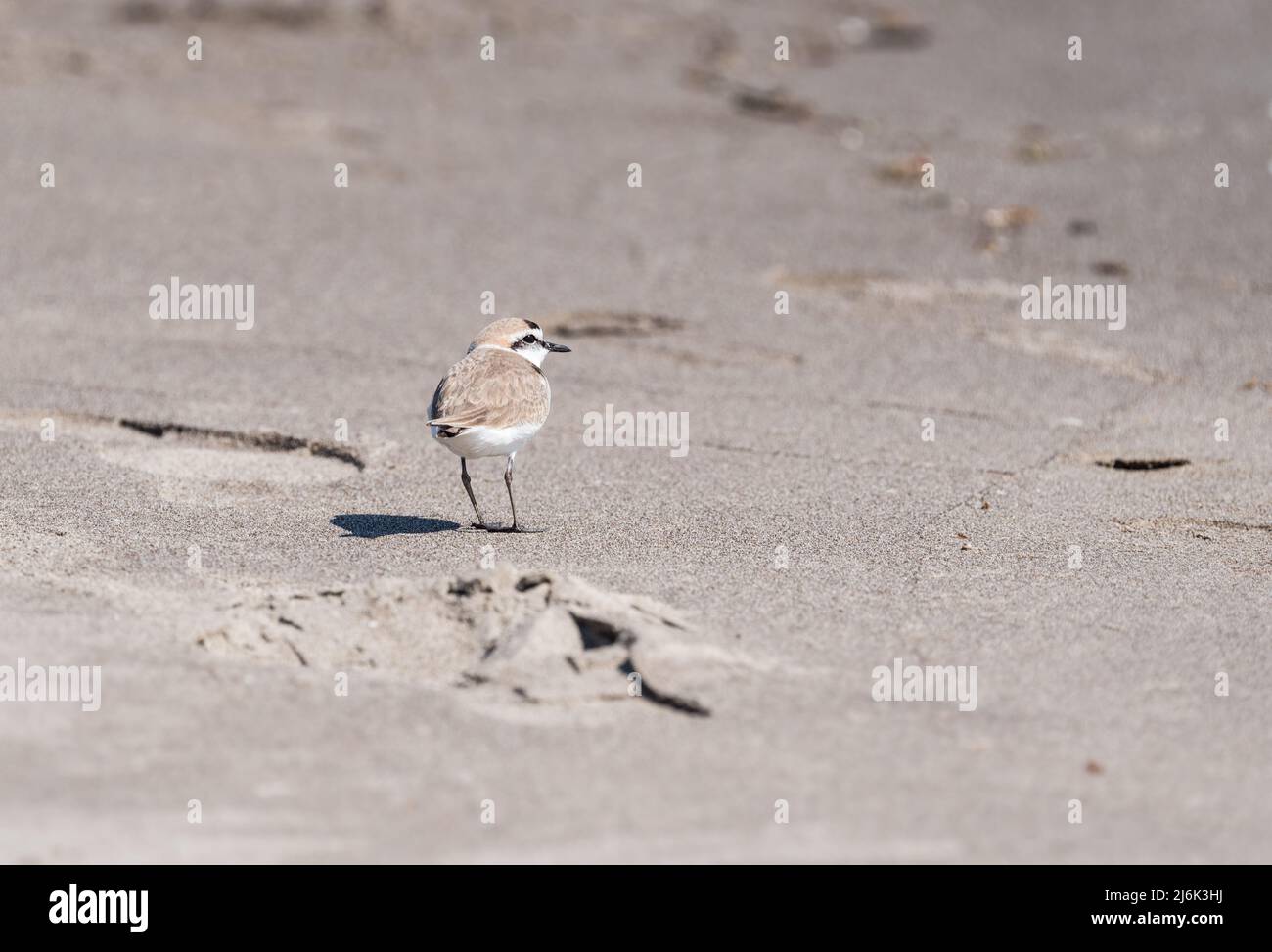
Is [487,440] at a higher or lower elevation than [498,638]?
higher

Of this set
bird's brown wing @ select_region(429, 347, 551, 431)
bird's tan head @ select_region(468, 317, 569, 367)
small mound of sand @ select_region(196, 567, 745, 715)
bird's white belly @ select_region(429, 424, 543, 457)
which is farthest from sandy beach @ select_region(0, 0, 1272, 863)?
bird's tan head @ select_region(468, 317, 569, 367)

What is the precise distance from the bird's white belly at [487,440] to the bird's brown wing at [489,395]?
0.9 inches

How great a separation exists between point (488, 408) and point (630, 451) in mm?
1360

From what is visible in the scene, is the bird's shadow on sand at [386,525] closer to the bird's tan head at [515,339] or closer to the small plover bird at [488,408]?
the small plover bird at [488,408]

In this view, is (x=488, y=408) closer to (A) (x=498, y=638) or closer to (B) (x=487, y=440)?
(B) (x=487, y=440)

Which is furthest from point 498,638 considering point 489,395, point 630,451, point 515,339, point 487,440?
point 630,451

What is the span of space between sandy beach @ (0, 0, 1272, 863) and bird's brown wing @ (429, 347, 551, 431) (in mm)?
449

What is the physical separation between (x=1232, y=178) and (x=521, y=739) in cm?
930

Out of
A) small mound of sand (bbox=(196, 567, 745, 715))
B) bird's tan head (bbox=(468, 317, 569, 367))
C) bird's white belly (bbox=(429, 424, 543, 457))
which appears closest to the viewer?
small mound of sand (bbox=(196, 567, 745, 715))

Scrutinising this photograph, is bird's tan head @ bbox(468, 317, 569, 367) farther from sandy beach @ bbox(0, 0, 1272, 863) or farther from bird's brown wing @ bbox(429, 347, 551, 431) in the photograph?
sandy beach @ bbox(0, 0, 1272, 863)

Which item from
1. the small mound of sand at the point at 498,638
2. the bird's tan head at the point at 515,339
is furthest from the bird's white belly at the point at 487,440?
the small mound of sand at the point at 498,638

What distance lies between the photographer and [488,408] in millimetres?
6062

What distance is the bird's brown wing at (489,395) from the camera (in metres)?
6.03

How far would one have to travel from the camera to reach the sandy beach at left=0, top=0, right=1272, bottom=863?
4133 mm
